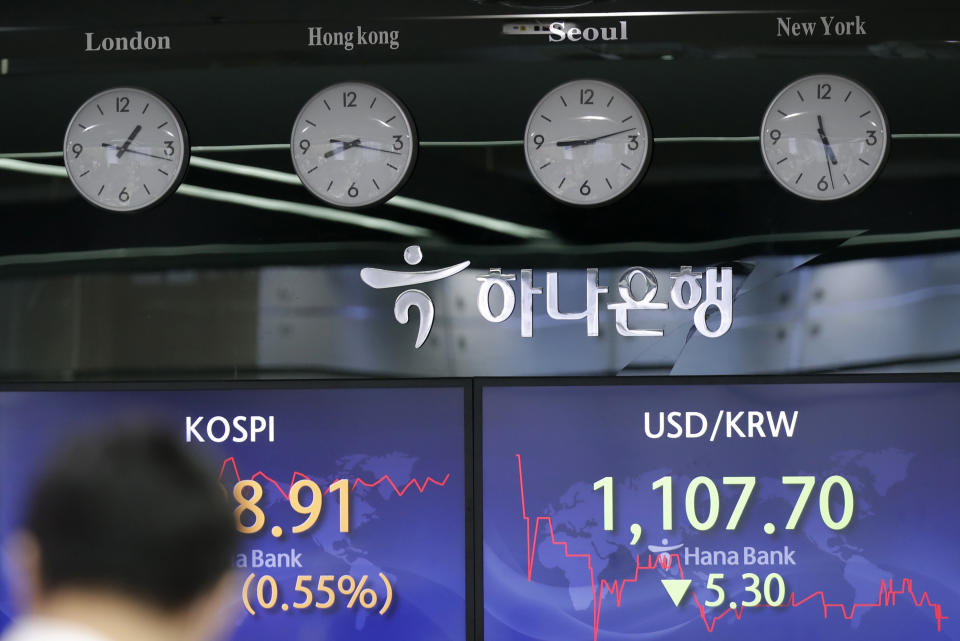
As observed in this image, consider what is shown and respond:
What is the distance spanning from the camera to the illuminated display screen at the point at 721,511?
3.25 metres

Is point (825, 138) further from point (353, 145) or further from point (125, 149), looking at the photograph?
point (125, 149)

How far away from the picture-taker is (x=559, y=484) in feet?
10.9

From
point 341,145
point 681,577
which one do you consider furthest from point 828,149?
point 341,145

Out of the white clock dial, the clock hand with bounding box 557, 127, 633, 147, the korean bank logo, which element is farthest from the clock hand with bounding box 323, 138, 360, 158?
the white clock dial

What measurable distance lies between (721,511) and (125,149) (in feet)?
6.87

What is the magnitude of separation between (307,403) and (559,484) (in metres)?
0.79

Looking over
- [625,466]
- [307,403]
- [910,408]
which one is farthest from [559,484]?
[910,408]

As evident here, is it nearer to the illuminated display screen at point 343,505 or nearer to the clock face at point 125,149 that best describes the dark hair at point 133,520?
the illuminated display screen at point 343,505

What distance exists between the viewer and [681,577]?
3.29 metres

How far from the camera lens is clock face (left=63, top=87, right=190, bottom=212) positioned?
11.4 ft

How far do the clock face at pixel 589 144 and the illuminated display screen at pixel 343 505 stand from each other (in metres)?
0.71

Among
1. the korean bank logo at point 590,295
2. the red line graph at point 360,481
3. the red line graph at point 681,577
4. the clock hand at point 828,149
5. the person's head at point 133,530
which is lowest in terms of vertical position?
the red line graph at point 681,577

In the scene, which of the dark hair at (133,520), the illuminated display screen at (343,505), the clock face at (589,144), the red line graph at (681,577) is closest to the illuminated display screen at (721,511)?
the red line graph at (681,577)

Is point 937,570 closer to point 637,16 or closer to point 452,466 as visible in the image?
point 452,466
